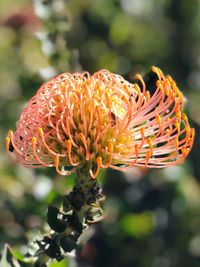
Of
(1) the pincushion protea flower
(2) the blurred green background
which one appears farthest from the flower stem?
(2) the blurred green background

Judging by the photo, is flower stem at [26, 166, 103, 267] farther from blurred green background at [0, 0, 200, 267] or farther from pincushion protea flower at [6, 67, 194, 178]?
blurred green background at [0, 0, 200, 267]

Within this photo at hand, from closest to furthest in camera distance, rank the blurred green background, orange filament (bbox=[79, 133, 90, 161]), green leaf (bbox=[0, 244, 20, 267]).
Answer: orange filament (bbox=[79, 133, 90, 161]) → green leaf (bbox=[0, 244, 20, 267]) → the blurred green background

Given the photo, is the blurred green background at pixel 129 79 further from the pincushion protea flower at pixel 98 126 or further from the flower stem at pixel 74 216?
the pincushion protea flower at pixel 98 126

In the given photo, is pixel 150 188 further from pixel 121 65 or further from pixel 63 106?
pixel 63 106

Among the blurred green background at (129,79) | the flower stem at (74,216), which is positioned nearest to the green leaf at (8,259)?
the flower stem at (74,216)

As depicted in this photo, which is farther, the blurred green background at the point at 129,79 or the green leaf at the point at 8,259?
the blurred green background at the point at 129,79

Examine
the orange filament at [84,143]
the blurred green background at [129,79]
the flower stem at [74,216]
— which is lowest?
the blurred green background at [129,79]

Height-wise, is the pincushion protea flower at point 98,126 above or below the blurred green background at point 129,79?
above
